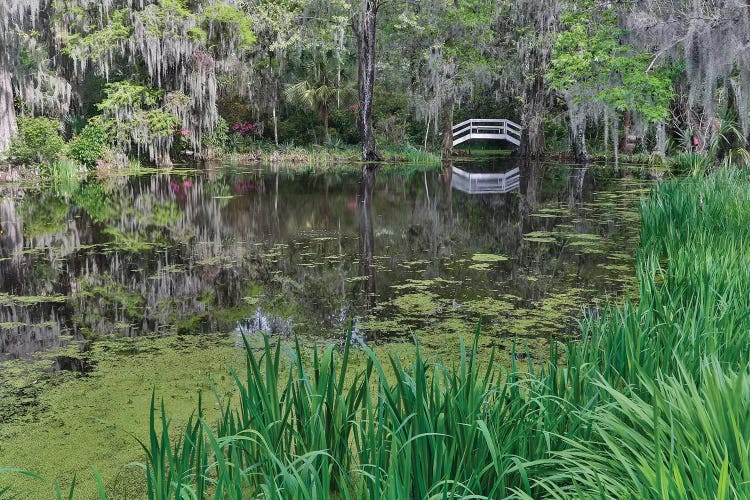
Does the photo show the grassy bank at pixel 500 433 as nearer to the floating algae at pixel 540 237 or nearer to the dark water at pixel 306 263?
the dark water at pixel 306 263

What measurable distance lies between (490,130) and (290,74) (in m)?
8.52

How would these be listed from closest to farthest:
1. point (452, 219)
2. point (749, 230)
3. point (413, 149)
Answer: point (749, 230), point (452, 219), point (413, 149)

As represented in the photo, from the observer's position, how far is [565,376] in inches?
91.7

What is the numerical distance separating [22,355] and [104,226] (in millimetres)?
5340

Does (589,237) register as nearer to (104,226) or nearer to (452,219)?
(452,219)

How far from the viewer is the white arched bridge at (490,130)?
83.3 feet

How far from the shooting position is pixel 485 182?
605 inches

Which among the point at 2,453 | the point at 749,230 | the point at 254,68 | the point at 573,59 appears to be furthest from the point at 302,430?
the point at 254,68

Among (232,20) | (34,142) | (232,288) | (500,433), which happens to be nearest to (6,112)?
(34,142)

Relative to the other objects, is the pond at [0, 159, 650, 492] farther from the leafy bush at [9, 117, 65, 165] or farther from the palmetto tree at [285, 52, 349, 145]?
the palmetto tree at [285, 52, 349, 145]

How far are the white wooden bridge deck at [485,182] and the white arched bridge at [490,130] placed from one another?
6.71m

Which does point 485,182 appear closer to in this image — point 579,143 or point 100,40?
point 579,143

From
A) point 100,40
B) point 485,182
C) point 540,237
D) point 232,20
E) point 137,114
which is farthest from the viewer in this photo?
point 232,20

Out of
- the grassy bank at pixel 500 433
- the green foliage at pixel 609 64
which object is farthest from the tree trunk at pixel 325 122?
the grassy bank at pixel 500 433
